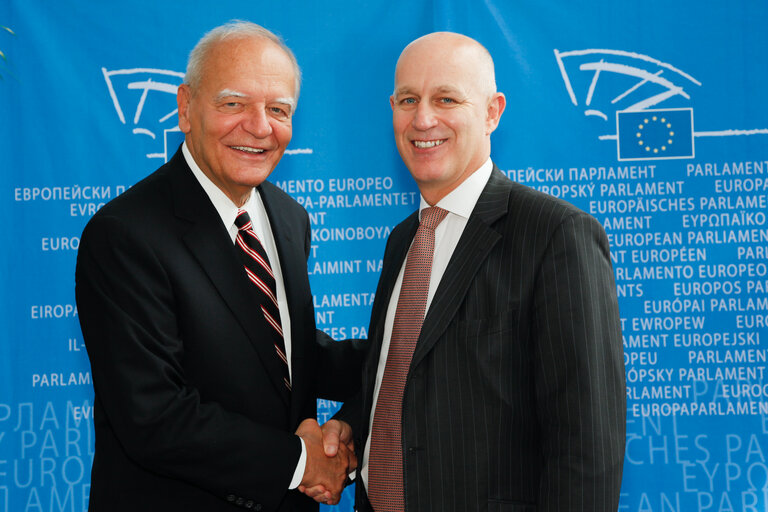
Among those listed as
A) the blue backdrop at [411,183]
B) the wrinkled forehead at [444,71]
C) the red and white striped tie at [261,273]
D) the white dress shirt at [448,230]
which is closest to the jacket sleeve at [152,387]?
the red and white striped tie at [261,273]

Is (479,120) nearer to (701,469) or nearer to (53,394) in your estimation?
(701,469)

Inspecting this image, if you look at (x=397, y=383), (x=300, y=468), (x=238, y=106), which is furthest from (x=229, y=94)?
(x=300, y=468)

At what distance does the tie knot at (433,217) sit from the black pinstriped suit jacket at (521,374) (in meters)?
0.18

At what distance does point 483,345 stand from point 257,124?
101 centimetres

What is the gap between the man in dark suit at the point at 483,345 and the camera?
1.60m

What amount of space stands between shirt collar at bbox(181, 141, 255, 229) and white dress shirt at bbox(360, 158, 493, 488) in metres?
0.62

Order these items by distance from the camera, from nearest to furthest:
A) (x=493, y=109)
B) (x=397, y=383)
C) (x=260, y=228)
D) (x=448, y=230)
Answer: (x=397, y=383) < (x=448, y=230) < (x=493, y=109) < (x=260, y=228)

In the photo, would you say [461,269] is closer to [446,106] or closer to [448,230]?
[448,230]

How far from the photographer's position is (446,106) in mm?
Answer: 2033

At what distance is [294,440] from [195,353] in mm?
403

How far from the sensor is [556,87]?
3.49 m

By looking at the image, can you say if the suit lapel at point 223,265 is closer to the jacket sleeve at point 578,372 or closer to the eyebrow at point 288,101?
the eyebrow at point 288,101

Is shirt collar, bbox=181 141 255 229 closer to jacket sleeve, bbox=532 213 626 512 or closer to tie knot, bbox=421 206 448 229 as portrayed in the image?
tie knot, bbox=421 206 448 229

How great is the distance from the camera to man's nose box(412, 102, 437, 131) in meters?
2.01
